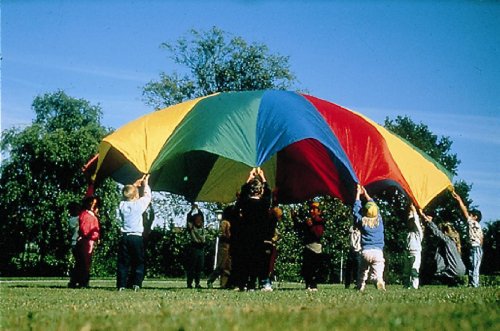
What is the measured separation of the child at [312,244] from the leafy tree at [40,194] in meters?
25.1

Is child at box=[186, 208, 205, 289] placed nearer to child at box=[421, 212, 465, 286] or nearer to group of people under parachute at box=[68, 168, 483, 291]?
group of people under parachute at box=[68, 168, 483, 291]

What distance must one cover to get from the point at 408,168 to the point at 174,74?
26.3m

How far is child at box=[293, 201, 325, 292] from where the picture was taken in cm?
1266

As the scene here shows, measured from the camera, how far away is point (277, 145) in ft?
37.9

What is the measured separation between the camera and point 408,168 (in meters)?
13.7

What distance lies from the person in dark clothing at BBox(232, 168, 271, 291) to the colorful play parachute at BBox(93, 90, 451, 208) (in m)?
1.05

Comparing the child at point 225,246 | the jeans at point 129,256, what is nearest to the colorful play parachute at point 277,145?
the child at point 225,246

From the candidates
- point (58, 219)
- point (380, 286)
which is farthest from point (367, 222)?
point (58, 219)

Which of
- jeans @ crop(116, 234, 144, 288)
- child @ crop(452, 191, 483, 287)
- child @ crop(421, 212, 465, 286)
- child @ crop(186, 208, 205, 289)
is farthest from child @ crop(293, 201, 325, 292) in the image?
child @ crop(452, 191, 483, 287)

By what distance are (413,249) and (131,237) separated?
608cm

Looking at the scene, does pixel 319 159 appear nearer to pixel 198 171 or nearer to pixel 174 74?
Result: pixel 198 171

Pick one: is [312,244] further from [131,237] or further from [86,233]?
[86,233]

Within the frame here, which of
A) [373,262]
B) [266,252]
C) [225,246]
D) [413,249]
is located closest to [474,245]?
[413,249]

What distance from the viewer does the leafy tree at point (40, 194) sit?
35.9 m
